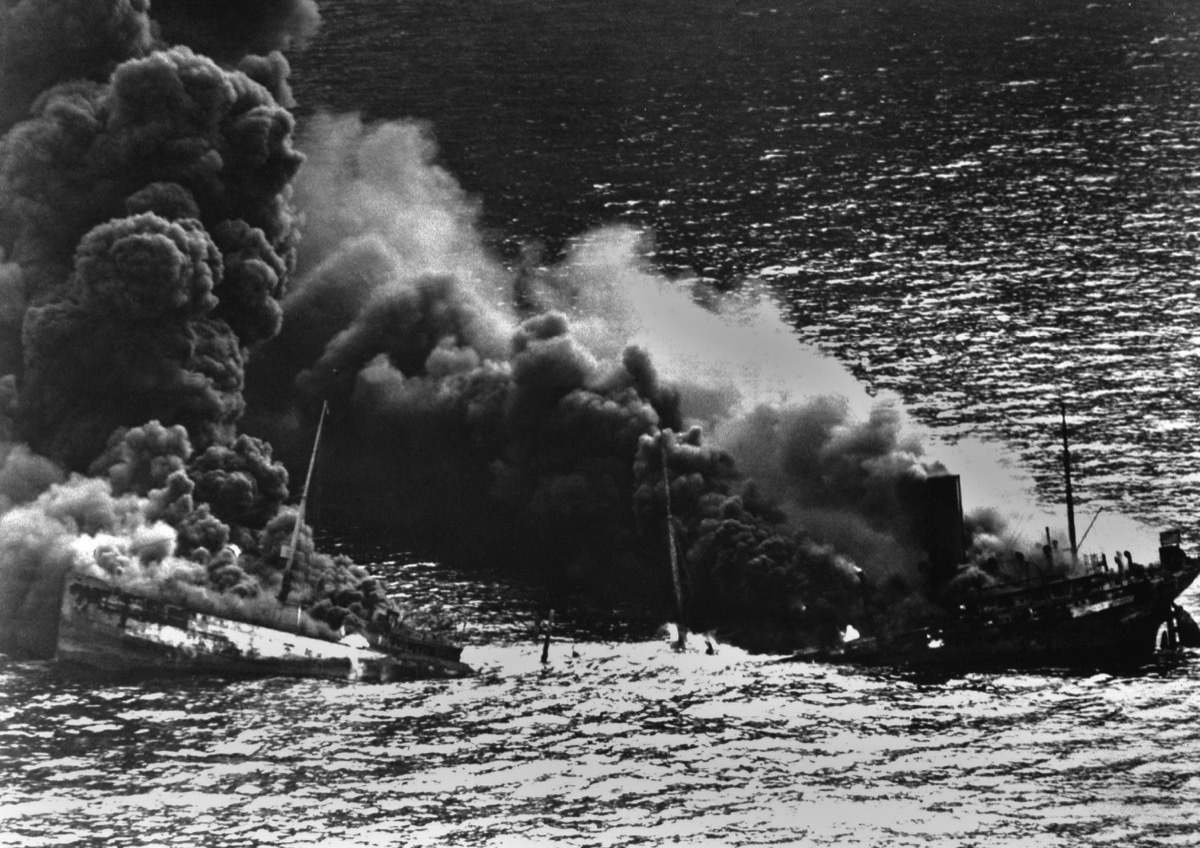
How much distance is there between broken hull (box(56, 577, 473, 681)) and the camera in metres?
87.8

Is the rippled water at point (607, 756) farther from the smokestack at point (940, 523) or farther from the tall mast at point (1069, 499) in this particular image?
the tall mast at point (1069, 499)

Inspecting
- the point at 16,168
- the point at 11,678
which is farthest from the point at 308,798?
the point at 16,168

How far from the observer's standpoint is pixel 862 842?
7175 centimetres

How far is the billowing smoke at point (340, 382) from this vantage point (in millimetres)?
90375

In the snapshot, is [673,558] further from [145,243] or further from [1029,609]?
[145,243]

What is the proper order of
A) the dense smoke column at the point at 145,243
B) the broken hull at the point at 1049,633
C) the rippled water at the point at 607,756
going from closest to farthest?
1. the rippled water at the point at 607,756
2. the broken hull at the point at 1049,633
3. the dense smoke column at the point at 145,243

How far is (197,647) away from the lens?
8881 centimetres

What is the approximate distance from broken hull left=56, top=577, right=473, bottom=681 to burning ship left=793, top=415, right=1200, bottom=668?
22490mm

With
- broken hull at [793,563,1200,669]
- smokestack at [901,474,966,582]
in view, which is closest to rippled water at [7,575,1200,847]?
broken hull at [793,563,1200,669]

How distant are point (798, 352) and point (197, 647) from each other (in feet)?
116

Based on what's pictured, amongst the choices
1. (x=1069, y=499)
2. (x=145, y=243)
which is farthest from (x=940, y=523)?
(x=145, y=243)

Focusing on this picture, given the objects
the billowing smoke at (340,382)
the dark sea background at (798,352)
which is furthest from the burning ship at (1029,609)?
the dark sea background at (798,352)

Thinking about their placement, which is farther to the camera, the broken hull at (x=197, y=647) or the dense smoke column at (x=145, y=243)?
the dense smoke column at (x=145, y=243)

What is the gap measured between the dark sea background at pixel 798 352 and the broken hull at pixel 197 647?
141 cm
